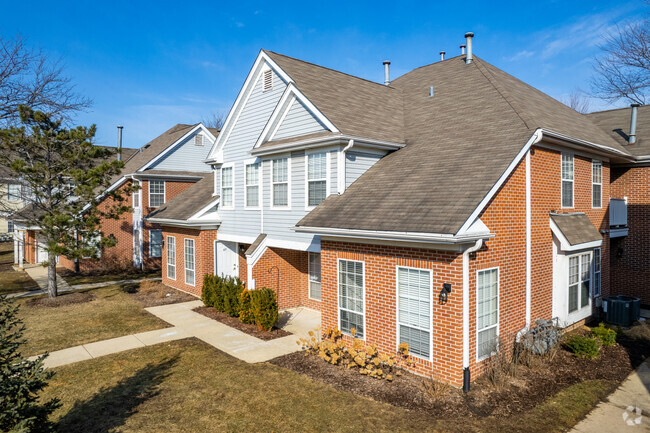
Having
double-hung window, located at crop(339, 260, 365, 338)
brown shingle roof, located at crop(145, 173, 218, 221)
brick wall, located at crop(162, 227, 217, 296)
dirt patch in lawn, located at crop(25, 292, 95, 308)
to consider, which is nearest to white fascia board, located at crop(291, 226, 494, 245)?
double-hung window, located at crop(339, 260, 365, 338)

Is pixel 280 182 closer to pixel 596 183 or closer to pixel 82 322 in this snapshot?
pixel 82 322

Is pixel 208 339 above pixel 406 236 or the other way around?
the other way around

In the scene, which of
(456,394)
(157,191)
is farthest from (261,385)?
(157,191)

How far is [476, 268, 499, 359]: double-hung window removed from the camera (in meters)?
8.84

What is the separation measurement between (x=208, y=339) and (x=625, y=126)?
18205 mm

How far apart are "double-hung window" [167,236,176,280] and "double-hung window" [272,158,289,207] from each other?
25.1 ft

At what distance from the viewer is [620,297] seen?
43.6 ft

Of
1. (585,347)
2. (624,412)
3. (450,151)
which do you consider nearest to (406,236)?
(450,151)

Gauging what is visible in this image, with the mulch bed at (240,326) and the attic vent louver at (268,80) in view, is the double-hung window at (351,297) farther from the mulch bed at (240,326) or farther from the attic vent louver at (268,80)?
Answer: the attic vent louver at (268,80)

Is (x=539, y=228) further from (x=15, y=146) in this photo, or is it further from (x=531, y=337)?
(x=15, y=146)

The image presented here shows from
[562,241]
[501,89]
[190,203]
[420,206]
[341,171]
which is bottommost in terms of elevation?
[562,241]

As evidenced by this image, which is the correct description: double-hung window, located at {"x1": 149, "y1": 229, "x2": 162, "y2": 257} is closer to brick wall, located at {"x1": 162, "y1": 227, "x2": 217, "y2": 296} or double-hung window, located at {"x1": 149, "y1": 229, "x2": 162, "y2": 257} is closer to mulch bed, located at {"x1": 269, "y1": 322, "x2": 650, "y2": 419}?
brick wall, located at {"x1": 162, "y1": 227, "x2": 217, "y2": 296}

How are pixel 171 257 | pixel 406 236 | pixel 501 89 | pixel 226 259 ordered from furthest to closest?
pixel 171 257 → pixel 226 259 → pixel 501 89 → pixel 406 236

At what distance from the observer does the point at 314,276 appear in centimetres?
1549
